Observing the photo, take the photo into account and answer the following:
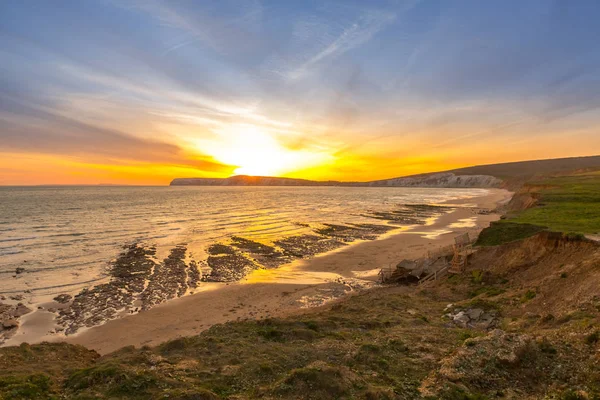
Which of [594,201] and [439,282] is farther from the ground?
[594,201]

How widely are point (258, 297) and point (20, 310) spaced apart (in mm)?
16518

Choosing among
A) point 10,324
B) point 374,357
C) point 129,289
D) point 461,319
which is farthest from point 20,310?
point 461,319

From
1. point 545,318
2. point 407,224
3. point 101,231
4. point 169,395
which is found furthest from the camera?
point 407,224

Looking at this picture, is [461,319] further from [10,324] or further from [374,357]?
[10,324]

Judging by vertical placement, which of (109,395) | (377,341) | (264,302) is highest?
(109,395)

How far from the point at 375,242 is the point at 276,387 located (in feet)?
123

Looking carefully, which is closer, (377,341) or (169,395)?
(169,395)

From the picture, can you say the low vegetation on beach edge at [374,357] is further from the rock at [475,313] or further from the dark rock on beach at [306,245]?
the dark rock on beach at [306,245]

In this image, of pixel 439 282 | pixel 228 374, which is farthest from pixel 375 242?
pixel 228 374

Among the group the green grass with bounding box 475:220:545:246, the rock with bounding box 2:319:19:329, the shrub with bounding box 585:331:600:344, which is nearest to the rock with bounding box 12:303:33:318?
the rock with bounding box 2:319:19:329

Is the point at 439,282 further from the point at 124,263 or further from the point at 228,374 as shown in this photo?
the point at 124,263

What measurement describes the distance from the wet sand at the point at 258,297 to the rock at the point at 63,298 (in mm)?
5706

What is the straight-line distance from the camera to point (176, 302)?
24.2 m

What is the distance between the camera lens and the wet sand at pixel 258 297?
1923 cm
